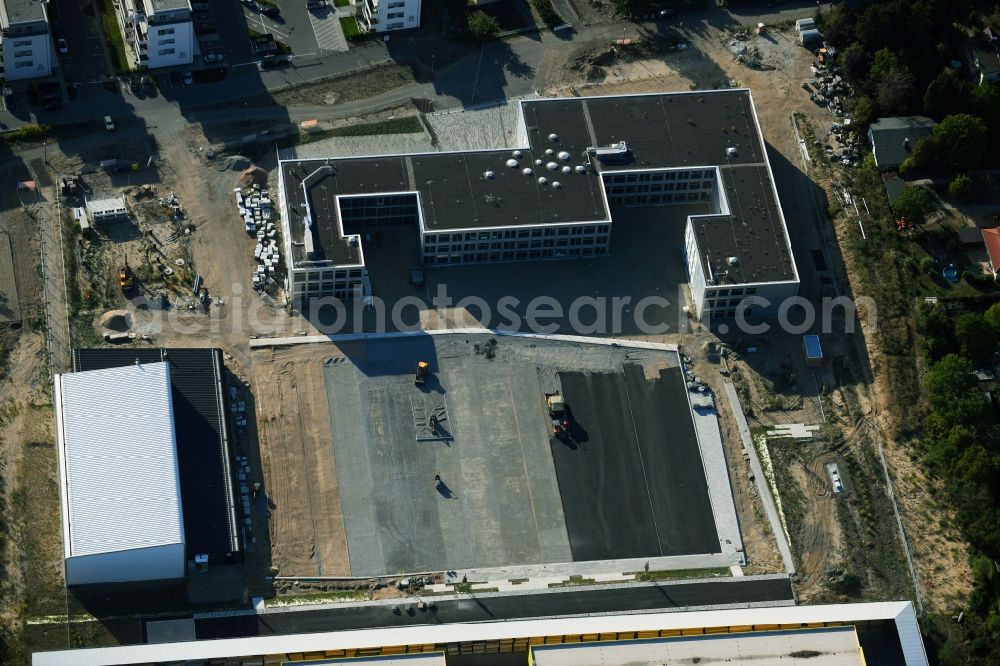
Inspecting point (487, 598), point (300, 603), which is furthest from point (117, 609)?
point (487, 598)

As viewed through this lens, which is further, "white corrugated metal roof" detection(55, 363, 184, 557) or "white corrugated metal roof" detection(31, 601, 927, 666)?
"white corrugated metal roof" detection(55, 363, 184, 557)

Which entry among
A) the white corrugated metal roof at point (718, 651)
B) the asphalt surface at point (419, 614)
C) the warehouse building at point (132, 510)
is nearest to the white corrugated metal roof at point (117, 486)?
the warehouse building at point (132, 510)

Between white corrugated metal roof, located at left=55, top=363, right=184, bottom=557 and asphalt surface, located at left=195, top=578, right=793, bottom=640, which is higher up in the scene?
white corrugated metal roof, located at left=55, top=363, right=184, bottom=557

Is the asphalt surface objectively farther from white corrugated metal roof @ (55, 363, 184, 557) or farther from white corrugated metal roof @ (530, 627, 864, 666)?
white corrugated metal roof @ (55, 363, 184, 557)

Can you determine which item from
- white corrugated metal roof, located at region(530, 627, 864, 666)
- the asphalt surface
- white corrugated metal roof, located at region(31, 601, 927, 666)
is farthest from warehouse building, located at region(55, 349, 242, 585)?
white corrugated metal roof, located at region(530, 627, 864, 666)

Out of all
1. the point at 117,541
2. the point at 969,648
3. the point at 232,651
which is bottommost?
the point at 969,648

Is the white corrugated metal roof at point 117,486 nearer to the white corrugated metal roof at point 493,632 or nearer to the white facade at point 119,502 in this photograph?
the white facade at point 119,502

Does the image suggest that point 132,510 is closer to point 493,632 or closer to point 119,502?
point 119,502

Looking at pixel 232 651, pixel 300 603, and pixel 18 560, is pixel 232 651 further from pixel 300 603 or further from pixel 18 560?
pixel 18 560
